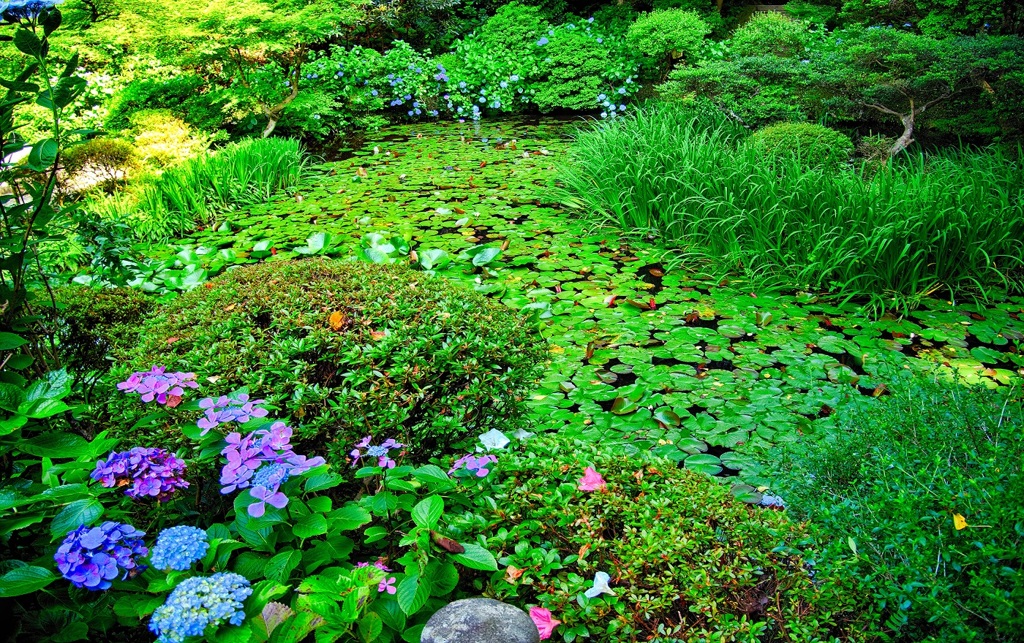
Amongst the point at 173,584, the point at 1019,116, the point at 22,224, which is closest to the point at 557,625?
the point at 173,584

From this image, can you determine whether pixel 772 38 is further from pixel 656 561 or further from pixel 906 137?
pixel 656 561

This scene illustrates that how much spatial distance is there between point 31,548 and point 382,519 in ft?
2.37

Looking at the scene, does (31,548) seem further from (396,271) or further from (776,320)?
(776,320)

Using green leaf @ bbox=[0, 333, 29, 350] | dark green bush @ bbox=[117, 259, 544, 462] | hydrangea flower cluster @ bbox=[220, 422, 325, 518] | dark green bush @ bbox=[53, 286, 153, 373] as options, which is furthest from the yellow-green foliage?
hydrangea flower cluster @ bbox=[220, 422, 325, 518]

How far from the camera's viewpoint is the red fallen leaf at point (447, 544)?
1317 millimetres

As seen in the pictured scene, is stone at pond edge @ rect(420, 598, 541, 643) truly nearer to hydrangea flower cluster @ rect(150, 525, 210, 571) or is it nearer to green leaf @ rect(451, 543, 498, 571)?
green leaf @ rect(451, 543, 498, 571)

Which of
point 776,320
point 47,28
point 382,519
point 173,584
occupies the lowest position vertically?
point 776,320

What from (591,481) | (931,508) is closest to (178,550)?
(591,481)

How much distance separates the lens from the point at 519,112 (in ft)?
27.1

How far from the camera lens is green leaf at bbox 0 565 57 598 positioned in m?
1.09

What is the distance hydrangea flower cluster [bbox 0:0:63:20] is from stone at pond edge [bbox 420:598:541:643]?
4.52 feet

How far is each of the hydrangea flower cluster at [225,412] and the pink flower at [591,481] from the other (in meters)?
0.75

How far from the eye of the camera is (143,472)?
1.36 metres

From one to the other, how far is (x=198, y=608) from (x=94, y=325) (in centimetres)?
177
